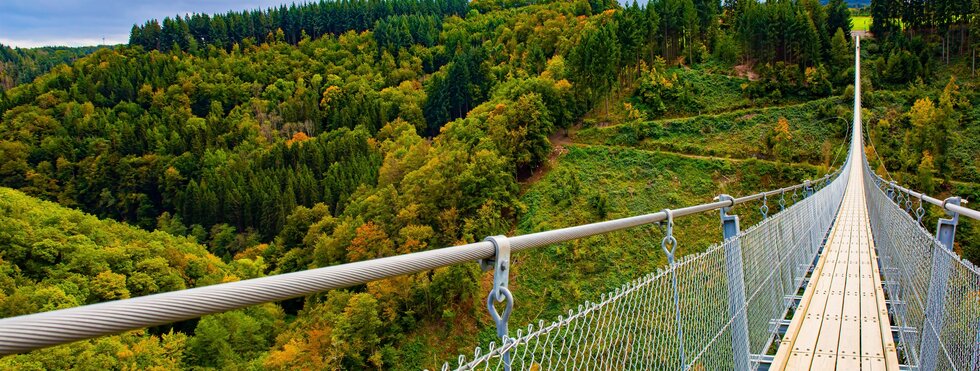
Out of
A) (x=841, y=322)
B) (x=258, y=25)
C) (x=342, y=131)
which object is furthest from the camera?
(x=258, y=25)

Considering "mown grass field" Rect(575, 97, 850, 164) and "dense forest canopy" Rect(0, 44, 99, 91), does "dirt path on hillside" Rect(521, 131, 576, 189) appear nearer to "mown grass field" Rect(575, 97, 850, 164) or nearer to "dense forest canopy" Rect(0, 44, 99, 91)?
"mown grass field" Rect(575, 97, 850, 164)

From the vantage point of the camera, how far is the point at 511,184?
119 ft

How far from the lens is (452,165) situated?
122ft

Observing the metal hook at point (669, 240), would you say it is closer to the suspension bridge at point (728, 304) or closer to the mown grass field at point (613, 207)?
the suspension bridge at point (728, 304)

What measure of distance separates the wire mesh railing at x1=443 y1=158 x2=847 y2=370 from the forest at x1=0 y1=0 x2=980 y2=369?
21.6 m

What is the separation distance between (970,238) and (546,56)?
42.3m

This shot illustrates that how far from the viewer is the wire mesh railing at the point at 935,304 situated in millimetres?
3242

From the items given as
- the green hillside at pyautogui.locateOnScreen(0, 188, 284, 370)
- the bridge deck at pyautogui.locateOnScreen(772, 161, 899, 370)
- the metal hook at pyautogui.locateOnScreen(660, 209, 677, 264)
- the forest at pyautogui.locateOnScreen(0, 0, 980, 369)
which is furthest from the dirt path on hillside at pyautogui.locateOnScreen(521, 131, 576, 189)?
the metal hook at pyautogui.locateOnScreen(660, 209, 677, 264)

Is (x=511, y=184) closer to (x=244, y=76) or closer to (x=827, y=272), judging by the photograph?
(x=827, y=272)

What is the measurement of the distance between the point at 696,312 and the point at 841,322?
119 inches

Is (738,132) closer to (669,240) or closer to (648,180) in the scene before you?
(648,180)

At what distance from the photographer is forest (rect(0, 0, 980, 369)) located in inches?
1149

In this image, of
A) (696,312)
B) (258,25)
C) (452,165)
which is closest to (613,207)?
(452,165)

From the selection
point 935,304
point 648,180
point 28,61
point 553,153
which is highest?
point 28,61
